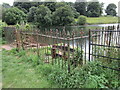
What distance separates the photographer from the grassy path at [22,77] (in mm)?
2445

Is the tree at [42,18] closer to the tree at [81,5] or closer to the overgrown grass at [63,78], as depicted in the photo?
the overgrown grass at [63,78]

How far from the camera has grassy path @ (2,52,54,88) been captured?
2445mm

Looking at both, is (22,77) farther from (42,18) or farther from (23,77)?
(42,18)

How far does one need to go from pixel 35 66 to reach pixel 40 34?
1137mm

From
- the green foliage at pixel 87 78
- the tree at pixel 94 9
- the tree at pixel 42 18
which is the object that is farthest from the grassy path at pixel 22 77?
the tree at pixel 94 9

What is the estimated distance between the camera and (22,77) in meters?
2.79

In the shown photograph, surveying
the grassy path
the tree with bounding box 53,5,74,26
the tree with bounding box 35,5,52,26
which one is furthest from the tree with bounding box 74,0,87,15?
the grassy path

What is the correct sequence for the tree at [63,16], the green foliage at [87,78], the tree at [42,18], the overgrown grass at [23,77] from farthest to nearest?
1. the tree at [63,16]
2. the tree at [42,18]
3. the overgrown grass at [23,77]
4. the green foliage at [87,78]

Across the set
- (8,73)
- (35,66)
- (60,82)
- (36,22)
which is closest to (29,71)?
(35,66)

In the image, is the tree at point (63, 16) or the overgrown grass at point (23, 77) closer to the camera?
the overgrown grass at point (23, 77)

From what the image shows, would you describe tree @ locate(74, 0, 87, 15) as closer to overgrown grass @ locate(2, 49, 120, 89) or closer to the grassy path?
the grassy path

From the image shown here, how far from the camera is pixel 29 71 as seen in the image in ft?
10.2

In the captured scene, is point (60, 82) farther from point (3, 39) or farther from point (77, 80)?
point (3, 39)

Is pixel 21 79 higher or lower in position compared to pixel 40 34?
lower
